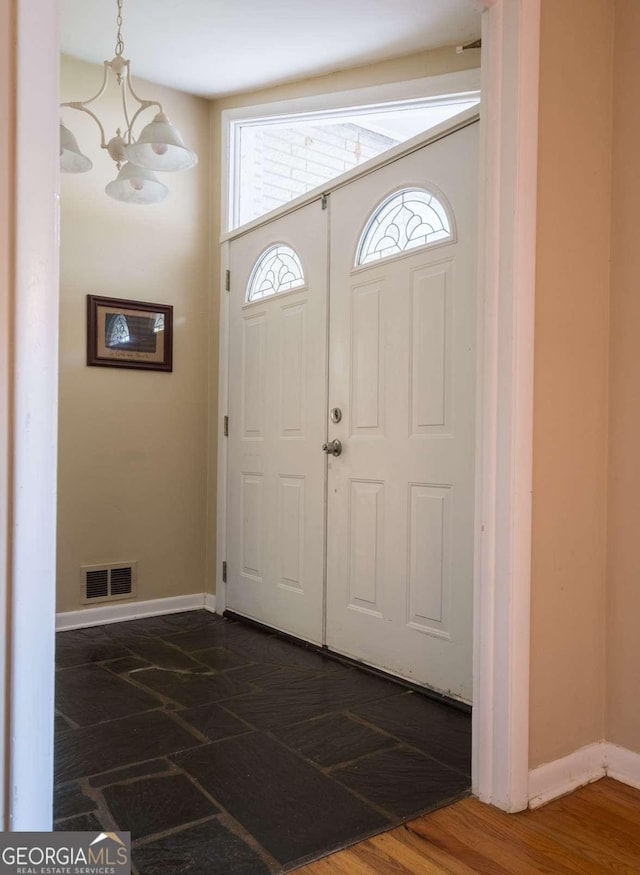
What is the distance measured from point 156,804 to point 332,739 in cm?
61

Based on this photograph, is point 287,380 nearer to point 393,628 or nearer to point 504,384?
point 393,628

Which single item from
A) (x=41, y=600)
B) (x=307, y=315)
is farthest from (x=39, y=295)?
(x=307, y=315)

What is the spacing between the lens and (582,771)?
186 cm

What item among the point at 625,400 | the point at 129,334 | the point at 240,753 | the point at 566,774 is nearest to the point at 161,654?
the point at 240,753

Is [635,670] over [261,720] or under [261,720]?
over

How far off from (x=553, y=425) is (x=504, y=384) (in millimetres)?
205

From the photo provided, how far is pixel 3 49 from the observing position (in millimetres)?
1079

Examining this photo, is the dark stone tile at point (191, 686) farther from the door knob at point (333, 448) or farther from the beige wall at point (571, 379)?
the beige wall at point (571, 379)

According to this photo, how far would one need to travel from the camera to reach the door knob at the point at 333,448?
9.46 feet

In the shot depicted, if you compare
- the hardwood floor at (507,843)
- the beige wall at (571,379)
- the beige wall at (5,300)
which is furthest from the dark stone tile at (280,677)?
the beige wall at (5,300)

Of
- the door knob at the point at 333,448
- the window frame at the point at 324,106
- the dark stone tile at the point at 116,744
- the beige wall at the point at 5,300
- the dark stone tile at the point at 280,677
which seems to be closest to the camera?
the beige wall at the point at 5,300

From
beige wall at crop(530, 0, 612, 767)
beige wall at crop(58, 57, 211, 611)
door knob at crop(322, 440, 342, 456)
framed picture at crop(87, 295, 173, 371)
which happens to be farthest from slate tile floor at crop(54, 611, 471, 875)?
framed picture at crop(87, 295, 173, 371)

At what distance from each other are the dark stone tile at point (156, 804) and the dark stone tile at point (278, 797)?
0.05 meters

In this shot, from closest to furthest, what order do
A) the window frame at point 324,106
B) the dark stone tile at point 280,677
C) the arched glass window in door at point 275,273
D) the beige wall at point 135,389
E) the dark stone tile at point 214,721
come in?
the dark stone tile at point 214,721 → the dark stone tile at point 280,677 → the window frame at point 324,106 → the arched glass window in door at point 275,273 → the beige wall at point 135,389
